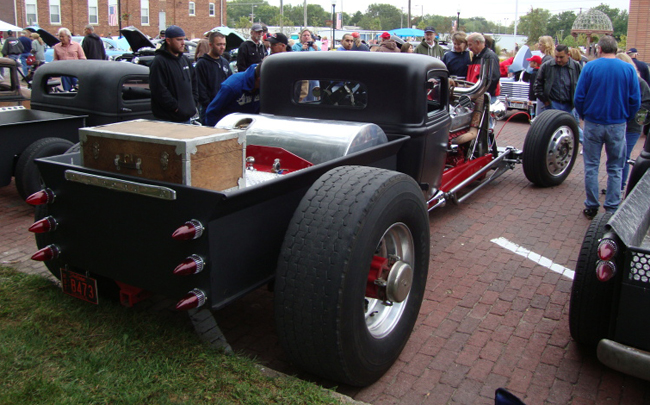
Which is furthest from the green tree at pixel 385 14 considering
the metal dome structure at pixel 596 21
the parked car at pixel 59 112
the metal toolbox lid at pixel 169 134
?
the metal toolbox lid at pixel 169 134

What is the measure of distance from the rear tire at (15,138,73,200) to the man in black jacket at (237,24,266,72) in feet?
12.2

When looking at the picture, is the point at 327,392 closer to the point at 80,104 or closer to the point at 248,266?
the point at 248,266

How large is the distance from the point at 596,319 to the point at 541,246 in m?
2.16

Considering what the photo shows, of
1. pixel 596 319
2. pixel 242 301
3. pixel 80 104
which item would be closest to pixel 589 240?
pixel 596 319

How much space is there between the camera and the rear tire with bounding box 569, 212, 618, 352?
10.6 ft

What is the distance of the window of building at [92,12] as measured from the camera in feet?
138

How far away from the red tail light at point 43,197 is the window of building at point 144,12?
Answer: 47100 mm

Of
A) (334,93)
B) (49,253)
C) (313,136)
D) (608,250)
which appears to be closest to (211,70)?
(334,93)

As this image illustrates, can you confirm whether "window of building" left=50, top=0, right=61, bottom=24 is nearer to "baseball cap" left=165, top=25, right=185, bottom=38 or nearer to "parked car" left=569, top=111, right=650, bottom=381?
"baseball cap" left=165, top=25, right=185, bottom=38

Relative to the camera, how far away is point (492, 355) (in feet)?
11.4

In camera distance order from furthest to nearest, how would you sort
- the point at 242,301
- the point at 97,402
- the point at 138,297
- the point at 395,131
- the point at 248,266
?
the point at 395,131, the point at 242,301, the point at 138,297, the point at 248,266, the point at 97,402

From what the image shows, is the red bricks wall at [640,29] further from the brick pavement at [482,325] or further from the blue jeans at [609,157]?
the brick pavement at [482,325]

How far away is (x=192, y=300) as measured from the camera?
8.80ft

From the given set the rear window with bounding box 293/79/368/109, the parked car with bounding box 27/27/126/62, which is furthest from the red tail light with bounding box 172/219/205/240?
the parked car with bounding box 27/27/126/62
